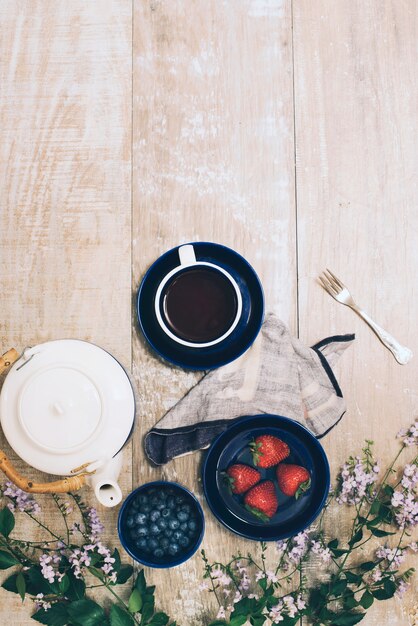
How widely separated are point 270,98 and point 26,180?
0.49m

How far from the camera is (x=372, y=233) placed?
3.56 feet

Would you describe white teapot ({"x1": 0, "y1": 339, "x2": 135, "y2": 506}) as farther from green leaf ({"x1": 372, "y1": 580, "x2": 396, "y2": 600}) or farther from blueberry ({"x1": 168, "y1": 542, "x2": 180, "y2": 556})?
green leaf ({"x1": 372, "y1": 580, "x2": 396, "y2": 600})

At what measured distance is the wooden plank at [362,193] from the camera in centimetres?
107

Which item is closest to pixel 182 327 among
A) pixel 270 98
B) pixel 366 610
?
pixel 270 98

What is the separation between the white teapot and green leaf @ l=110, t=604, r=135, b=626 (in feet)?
0.74

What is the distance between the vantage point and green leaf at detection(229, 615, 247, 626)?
987 mm

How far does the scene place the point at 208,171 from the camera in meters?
1.09

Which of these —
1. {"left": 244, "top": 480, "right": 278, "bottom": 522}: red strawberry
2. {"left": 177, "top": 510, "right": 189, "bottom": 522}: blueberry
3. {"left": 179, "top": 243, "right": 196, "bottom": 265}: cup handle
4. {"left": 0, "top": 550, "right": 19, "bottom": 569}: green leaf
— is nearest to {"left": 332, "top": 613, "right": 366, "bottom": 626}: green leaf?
{"left": 244, "top": 480, "right": 278, "bottom": 522}: red strawberry

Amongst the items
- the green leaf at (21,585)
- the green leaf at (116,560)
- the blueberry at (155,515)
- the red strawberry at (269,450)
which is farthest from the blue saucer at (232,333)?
the green leaf at (21,585)

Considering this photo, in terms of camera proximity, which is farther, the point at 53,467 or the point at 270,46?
the point at 270,46

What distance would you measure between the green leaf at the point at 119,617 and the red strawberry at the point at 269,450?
1.14ft

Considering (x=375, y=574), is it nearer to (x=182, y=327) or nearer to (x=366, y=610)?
(x=366, y=610)

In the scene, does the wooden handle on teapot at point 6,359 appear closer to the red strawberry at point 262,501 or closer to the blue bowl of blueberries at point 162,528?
the blue bowl of blueberries at point 162,528

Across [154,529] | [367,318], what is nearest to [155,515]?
[154,529]
